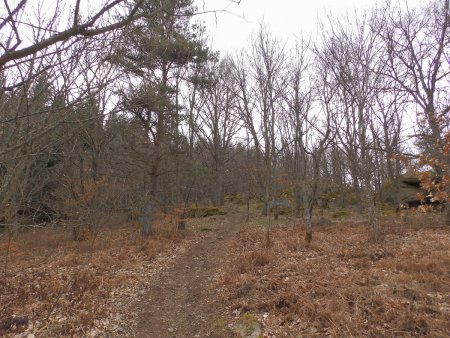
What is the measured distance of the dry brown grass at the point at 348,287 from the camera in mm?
4646

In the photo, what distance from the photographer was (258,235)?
39.4 feet

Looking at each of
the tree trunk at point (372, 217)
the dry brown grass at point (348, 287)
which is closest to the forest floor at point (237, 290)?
the dry brown grass at point (348, 287)

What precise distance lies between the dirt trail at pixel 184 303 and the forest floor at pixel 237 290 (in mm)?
21

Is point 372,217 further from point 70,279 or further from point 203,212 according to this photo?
point 203,212

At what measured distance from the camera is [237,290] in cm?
656

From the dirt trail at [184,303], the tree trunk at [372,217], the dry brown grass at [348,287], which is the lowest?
the dirt trail at [184,303]

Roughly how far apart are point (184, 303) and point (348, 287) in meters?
3.27

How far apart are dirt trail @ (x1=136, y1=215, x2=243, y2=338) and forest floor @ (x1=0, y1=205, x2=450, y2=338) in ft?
0.07

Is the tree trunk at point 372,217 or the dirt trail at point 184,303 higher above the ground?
the tree trunk at point 372,217

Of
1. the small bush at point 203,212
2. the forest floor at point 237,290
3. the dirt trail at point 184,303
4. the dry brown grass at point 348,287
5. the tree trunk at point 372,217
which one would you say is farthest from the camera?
the small bush at point 203,212

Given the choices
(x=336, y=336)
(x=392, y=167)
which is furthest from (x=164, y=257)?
(x=392, y=167)

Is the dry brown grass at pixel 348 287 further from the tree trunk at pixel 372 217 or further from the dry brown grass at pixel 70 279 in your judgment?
the dry brown grass at pixel 70 279

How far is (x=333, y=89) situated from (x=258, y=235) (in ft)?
19.4

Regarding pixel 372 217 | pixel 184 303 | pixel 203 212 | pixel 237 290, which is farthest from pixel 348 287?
pixel 203 212
